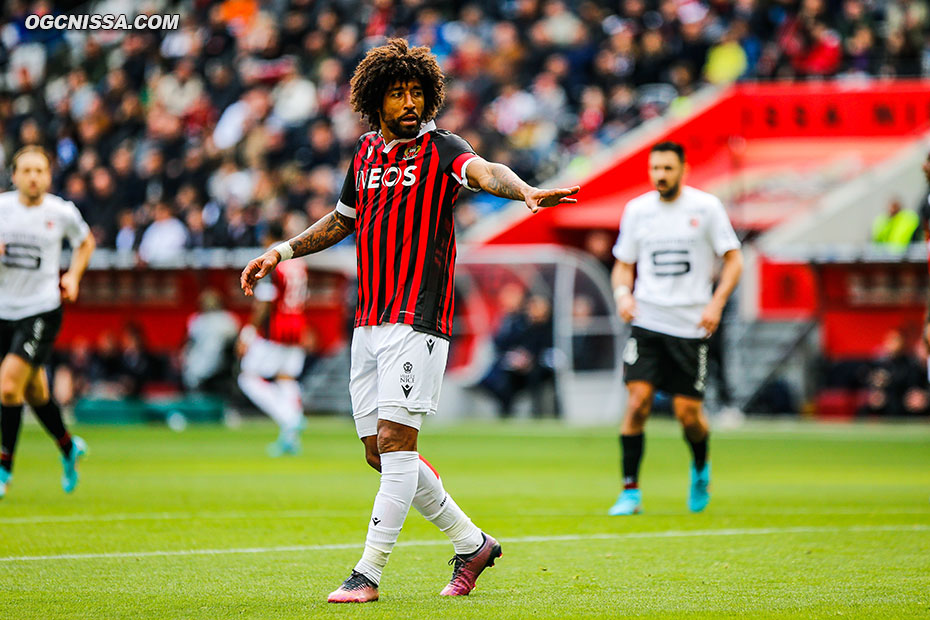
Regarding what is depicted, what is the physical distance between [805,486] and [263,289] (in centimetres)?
826

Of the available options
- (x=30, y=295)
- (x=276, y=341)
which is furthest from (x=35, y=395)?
(x=276, y=341)

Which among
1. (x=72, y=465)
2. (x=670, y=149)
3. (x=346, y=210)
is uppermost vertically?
(x=670, y=149)

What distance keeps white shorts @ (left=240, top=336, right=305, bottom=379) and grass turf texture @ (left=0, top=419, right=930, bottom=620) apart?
1768 mm

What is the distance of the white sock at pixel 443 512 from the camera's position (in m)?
6.38

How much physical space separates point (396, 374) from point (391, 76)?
1.34 meters

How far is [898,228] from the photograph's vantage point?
73.2ft

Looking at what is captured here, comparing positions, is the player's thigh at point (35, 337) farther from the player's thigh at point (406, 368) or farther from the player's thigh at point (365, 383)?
the player's thigh at point (406, 368)

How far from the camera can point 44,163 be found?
35.4ft

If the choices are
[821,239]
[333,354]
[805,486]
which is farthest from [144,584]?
[333,354]

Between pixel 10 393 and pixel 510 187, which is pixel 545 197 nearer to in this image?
pixel 510 187

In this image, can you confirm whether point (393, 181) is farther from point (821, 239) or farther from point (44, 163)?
point (821, 239)

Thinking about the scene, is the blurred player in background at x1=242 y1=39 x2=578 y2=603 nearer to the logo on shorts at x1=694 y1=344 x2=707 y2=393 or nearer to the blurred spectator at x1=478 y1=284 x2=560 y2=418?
the logo on shorts at x1=694 y1=344 x2=707 y2=393

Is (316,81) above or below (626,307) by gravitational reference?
above

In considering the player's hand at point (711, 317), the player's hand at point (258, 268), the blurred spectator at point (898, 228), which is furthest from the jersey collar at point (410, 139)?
the blurred spectator at point (898, 228)
